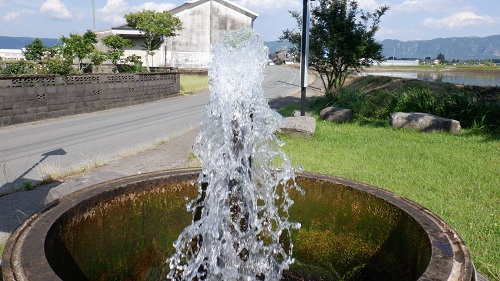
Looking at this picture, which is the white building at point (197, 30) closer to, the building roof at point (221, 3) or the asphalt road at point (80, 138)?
the building roof at point (221, 3)

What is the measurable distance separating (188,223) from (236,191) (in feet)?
1.81

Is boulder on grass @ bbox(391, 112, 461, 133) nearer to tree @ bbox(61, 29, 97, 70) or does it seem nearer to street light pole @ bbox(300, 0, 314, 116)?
street light pole @ bbox(300, 0, 314, 116)

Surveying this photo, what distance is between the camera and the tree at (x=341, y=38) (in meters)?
17.2

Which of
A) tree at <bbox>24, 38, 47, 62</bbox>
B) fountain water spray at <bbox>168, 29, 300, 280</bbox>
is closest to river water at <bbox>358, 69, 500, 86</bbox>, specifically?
tree at <bbox>24, 38, 47, 62</bbox>

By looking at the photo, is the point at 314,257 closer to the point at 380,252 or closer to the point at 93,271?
the point at 380,252

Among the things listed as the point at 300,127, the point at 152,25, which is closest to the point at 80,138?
the point at 300,127

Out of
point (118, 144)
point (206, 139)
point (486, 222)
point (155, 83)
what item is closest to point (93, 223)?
point (206, 139)

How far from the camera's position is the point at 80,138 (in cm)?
1112

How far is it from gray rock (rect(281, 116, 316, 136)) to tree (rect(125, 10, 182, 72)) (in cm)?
2365

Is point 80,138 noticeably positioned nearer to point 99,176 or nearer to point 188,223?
point 99,176

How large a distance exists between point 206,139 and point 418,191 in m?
4.10

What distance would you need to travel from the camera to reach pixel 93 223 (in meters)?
2.57

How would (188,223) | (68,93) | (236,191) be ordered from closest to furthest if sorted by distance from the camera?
(236,191)
(188,223)
(68,93)

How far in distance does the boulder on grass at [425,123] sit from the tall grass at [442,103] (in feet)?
2.66
